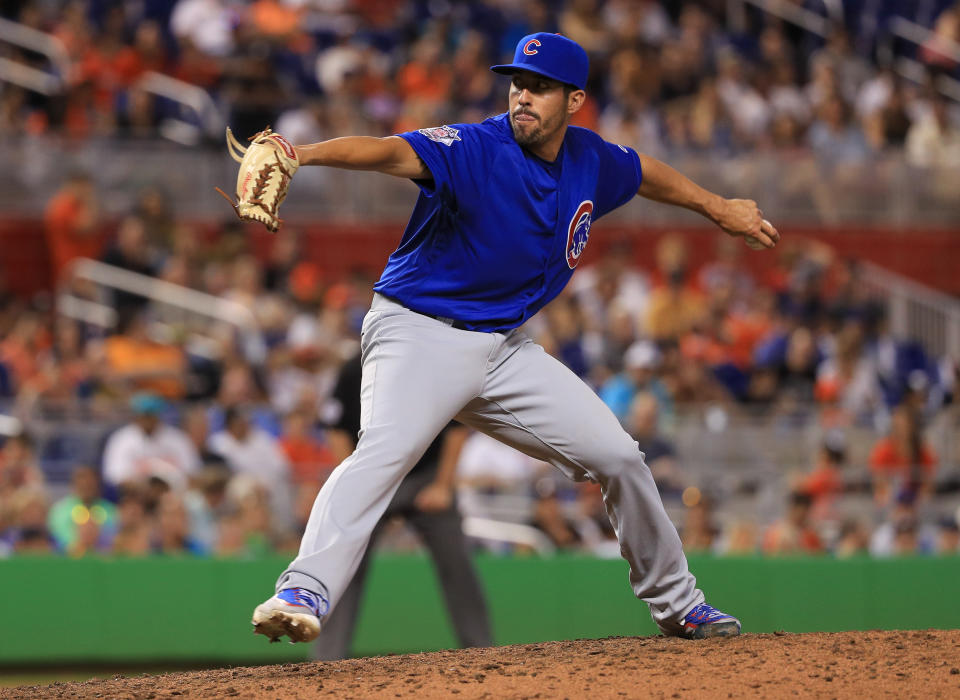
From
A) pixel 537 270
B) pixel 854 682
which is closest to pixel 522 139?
pixel 537 270

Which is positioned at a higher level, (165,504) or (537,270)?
(537,270)

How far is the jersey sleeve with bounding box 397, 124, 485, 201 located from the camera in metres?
4.70

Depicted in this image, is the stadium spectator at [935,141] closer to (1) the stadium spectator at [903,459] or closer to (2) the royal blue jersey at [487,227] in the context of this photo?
(1) the stadium spectator at [903,459]

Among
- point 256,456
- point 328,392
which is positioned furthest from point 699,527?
point 256,456

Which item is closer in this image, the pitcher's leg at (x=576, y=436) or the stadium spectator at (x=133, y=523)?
the pitcher's leg at (x=576, y=436)

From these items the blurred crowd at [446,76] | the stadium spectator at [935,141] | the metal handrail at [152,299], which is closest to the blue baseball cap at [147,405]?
the metal handrail at [152,299]

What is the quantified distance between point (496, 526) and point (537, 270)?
5002 mm

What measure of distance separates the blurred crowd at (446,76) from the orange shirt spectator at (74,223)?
909 millimetres

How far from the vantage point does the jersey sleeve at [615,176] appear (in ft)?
17.4

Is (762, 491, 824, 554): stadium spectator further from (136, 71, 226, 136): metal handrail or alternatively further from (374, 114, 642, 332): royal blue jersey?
(136, 71, 226, 136): metal handrail

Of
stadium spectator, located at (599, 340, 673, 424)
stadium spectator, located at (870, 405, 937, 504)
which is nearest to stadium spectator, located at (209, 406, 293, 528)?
stadium spectator, located at (599, 340, 673, 424)

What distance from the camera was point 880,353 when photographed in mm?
12000

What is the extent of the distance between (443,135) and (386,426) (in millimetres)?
999

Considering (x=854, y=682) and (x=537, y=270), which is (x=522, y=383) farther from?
(x=854, y=682)
